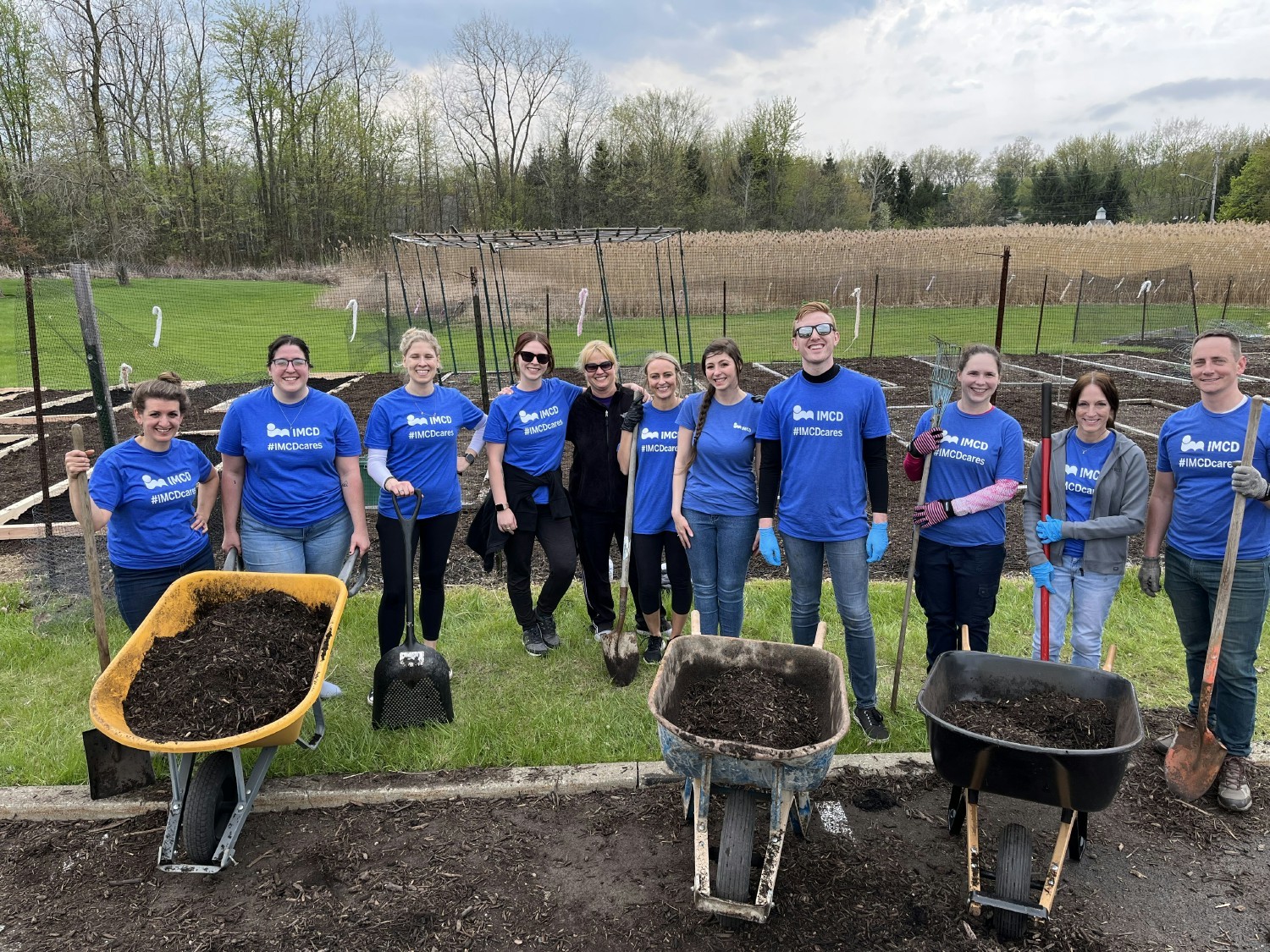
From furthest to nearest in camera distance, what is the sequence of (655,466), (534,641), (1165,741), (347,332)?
1. (347,332)
2. (534,641)
3. (655,466)
4. (1165,741)

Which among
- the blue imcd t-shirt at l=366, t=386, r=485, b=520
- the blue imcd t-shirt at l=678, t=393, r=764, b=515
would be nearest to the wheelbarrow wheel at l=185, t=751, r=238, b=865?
the blue imcd t-shirt at l=366, t=386, r=485, b=520

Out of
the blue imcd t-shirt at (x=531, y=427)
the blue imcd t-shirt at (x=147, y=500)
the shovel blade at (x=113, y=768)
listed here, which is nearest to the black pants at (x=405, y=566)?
the blue imcd t-shirt at (x=531, y=427)

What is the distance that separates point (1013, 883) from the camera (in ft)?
8.04

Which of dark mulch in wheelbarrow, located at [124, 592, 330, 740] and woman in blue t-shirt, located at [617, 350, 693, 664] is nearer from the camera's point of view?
dark mulch in wheelbarrow, located at [124, 592, 330, 740]

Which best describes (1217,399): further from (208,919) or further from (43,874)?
(43,874)

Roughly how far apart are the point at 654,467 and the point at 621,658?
975mm

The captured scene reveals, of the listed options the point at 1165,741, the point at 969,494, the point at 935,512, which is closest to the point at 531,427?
the point at 935,512

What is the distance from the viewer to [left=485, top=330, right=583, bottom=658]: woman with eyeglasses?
4.02m

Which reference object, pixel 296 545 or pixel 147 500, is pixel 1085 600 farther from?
pixel 147 500

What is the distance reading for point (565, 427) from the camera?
422 cm

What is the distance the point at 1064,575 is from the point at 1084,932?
140 centimetres

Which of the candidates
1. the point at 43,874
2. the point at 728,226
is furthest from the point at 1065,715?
the point at 728,226

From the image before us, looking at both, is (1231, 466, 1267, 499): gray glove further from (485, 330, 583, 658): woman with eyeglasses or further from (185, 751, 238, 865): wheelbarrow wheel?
(185, 751, 238, 865): wheelbarrow wheel

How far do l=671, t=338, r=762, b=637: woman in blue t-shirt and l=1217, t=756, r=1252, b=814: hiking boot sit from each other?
78.9 inches
